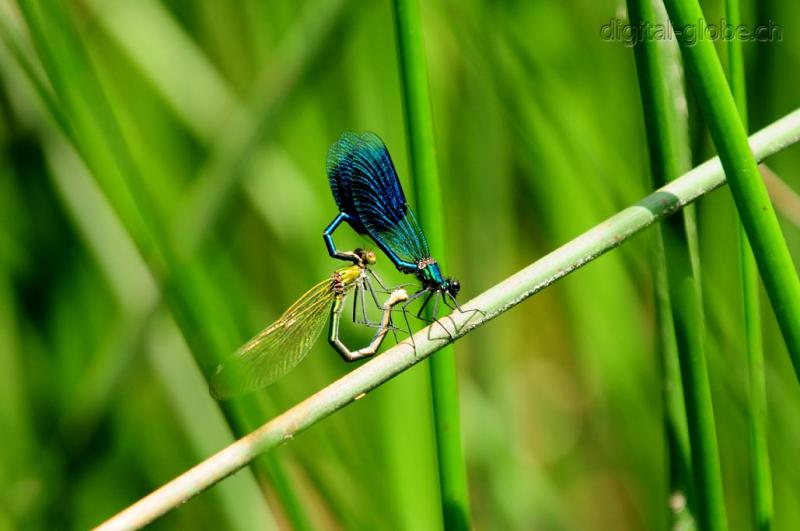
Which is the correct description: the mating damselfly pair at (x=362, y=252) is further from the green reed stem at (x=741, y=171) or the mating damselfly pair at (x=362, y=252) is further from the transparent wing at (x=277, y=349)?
the green reed stem at (x=741, y=171)

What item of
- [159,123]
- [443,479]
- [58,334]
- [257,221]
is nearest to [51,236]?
[58,334]

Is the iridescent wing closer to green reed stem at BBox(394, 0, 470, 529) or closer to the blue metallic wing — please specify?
the blue metallic wing

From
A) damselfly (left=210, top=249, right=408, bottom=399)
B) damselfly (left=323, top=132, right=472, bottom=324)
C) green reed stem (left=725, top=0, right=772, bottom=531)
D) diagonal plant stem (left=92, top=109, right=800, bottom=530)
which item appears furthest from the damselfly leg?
green reed stem (left=725, top=0, right=772, bottom=531)

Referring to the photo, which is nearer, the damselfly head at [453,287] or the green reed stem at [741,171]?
the green reed stem at [741,171]

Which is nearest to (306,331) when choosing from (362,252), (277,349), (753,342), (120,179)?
(277,349)

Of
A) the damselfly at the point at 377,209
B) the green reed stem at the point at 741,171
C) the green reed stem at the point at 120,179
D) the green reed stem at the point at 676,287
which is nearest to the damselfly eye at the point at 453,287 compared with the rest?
the damselfly at the point at 377,209

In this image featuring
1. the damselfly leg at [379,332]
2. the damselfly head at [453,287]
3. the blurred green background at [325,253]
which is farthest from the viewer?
the blurred green background at [325,253]

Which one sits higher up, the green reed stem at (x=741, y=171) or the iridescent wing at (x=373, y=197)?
the iridescent wing at (x=373, y=197)
